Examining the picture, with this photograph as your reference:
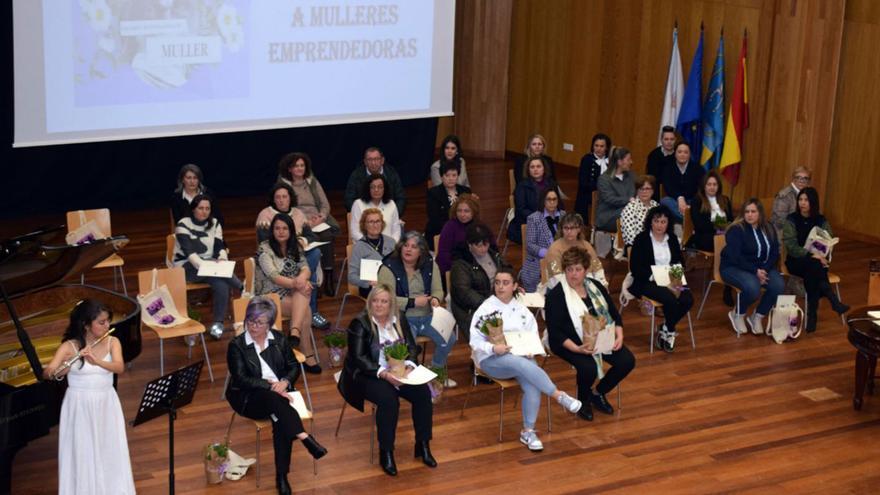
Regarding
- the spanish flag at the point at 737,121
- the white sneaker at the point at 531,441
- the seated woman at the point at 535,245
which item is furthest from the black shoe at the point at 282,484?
the spanish flag at the point at 737,121

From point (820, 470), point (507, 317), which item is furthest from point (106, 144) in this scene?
point (820, 470)

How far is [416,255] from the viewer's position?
365 inches

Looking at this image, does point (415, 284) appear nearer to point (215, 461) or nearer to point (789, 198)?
point (215, 461)

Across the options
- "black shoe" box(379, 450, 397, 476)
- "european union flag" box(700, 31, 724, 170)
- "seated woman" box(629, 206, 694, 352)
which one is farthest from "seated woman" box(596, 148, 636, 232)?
"black shoe" box(379, 450, 397, 476)

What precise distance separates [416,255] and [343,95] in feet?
11.7

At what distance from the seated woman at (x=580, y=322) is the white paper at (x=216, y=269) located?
8.21 feet

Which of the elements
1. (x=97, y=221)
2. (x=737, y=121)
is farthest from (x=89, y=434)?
(x=737, y=121)

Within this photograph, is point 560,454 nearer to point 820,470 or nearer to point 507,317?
point 507,317

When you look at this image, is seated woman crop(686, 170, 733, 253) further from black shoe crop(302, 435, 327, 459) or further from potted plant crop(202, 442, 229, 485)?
potted plant crop(202, 442, 229, 485)

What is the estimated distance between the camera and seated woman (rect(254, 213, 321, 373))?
955 cm

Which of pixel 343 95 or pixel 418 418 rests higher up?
pixel 343 95

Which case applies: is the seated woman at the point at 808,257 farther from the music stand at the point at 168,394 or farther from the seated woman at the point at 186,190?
the music stand at the point at 168,394

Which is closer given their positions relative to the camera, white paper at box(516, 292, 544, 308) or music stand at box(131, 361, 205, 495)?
music stand at box(131, 361, 205, 495)

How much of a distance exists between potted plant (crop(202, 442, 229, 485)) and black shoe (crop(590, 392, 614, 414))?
9.00 feet
